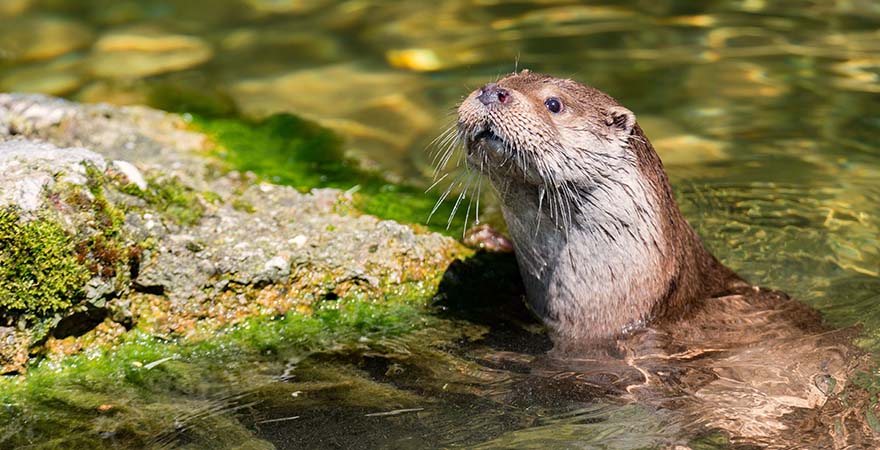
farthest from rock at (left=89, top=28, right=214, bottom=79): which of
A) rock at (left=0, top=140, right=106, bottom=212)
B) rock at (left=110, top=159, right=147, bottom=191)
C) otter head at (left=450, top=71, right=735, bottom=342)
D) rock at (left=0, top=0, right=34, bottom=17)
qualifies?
otter head at (left=450, top=71, right=735, bottom=342)

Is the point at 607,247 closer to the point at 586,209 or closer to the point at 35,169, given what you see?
the point at 586,209

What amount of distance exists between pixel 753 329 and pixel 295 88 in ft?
13.7

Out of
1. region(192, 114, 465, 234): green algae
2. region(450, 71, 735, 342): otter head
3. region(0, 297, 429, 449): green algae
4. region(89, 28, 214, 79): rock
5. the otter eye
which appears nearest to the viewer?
region(0, 297, 429, 449): green algae

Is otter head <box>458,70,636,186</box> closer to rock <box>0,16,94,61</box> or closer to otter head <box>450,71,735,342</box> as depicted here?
otter head <box>450,71,735,342</box>

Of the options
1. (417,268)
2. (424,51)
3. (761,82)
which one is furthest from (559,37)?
(417,268)

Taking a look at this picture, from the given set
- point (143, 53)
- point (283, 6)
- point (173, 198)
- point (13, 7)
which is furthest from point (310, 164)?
point (13, 7)

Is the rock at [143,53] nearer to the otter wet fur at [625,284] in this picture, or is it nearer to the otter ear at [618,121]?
the otter wet fur at [625,284]

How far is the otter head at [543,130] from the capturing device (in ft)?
13.9

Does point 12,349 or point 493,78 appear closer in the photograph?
point 12,349

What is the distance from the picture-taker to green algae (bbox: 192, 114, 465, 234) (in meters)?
5.42

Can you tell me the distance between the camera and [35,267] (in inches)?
164

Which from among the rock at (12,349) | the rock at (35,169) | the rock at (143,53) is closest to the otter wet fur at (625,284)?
the rock at (35,169)

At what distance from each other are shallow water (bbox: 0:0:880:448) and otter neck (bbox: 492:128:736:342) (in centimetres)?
30

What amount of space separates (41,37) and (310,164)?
384 centimetres
